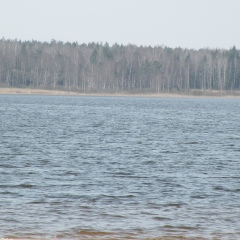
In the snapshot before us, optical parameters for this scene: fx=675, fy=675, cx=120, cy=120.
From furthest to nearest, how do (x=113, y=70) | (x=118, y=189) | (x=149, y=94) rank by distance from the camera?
(x=149, y=94) → (x=113, y=70) → (x=118, y=189)

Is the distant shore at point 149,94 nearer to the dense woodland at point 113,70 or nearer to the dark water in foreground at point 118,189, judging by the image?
the dense woodland at point 113,70

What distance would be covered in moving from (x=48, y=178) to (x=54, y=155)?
9.17 metres

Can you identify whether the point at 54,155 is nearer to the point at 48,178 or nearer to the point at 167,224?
the point at 48,178

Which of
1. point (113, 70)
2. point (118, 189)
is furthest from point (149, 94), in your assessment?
point (118, 189)

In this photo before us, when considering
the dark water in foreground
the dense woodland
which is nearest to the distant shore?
the dense woodland

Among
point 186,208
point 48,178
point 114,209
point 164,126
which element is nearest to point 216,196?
point 186,208

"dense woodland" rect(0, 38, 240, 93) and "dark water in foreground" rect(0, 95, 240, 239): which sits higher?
"dense woodland" rect(0, 38, 240, 93)

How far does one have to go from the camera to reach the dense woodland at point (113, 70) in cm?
16425

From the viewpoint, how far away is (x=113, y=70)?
170 metres

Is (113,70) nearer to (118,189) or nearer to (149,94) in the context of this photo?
(149,94)

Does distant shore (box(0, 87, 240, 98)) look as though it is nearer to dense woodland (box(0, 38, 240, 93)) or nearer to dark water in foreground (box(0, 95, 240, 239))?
dense woodland (box(0, 38, 240, 93))

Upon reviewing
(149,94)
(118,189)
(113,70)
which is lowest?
(118,189)

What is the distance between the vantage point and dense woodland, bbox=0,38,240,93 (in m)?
164

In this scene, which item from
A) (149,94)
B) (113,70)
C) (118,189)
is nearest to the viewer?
(118,189)
